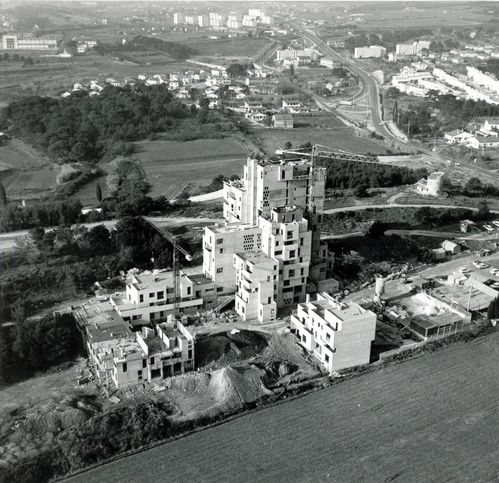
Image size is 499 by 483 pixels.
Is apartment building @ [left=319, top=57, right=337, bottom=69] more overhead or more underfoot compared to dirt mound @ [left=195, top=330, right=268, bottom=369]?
more underfoot

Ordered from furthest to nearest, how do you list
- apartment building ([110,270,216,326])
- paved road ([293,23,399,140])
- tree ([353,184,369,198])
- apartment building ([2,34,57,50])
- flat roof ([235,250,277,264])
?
apartment building ([2,34,57,50]) < paved road ([293,23,399,140]) < tree ([353,184,369,198]) < flat roof ([235,250,277,264]) < apartment building ([110,270,216,326])

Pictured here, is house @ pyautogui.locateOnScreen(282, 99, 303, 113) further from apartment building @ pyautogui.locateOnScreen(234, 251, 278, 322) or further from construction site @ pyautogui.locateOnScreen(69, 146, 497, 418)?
apartment building @ pyautogui.locateOnScreen(234, 251, 278, 322)

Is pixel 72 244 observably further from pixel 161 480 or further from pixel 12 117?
pixel 12 117

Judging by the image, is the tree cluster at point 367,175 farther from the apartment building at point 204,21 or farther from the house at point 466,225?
the apartment building at point 204,21

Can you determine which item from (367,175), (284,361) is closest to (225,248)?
(284,361)

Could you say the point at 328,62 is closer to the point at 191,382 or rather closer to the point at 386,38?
the point at 386,38

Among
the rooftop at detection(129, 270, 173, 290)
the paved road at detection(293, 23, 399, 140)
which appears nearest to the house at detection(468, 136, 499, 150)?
the paved road at detection(293, 23, 399, 140)
